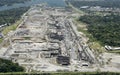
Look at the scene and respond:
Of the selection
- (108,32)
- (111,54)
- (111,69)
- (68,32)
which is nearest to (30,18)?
(68,32)

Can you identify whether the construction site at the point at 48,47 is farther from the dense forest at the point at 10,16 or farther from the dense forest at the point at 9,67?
the dense forest at the point at 10,16

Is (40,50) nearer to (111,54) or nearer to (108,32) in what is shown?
(111,54)

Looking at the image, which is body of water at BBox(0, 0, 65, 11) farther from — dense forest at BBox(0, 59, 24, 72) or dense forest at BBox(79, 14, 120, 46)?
dense forest at BBox(0, 59, 24, 72)

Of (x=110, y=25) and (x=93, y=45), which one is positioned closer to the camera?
(x=93, y=45)

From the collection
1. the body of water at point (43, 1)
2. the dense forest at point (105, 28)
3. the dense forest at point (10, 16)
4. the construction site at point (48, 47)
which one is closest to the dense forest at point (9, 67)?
the construction site at point (48, 47)

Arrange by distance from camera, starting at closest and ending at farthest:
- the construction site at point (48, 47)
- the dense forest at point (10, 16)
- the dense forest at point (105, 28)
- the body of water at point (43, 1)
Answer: the construction site at point (48, 47), the dense forest at point (105, 28), the dense forest at point (10, 16), the body of water at point (43, 1)

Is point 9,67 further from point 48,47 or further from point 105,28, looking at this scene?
point 105,28
